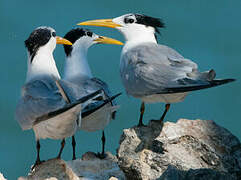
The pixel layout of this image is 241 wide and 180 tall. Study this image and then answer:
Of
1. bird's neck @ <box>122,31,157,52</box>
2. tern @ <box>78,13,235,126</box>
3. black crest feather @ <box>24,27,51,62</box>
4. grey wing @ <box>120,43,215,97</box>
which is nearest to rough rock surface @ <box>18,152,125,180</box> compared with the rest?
tern @ <box>78,13,235,126</box>

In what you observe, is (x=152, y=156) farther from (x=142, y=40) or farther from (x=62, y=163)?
(x=142, y=40)

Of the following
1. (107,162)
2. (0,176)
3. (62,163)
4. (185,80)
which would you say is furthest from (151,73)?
(0,176)

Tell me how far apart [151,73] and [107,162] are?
0.82m

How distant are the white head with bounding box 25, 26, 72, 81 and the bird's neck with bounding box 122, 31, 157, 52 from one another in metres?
0.77

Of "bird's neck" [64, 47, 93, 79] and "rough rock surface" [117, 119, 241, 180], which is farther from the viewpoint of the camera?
"bird's neck" [64, 47, 93, 79]

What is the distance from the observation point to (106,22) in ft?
19.0

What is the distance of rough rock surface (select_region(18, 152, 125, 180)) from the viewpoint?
410 centimetres

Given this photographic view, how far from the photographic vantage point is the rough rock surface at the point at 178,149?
3945mm

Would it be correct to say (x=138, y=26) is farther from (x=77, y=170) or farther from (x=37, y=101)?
(x=77, y=170)

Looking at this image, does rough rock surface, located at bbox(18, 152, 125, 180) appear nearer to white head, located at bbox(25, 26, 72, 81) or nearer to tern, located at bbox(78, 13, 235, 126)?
tern, located at bbox(78, 13, 235, 126)

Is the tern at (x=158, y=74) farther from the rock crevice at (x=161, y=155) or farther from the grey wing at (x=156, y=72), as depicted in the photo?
the rock crevice at (x=161, y=155)

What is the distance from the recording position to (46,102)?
424 centimetres

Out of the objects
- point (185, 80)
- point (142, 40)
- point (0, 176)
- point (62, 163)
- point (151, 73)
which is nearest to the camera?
point (0, 176)

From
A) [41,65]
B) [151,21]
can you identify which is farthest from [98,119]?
[151,21]
